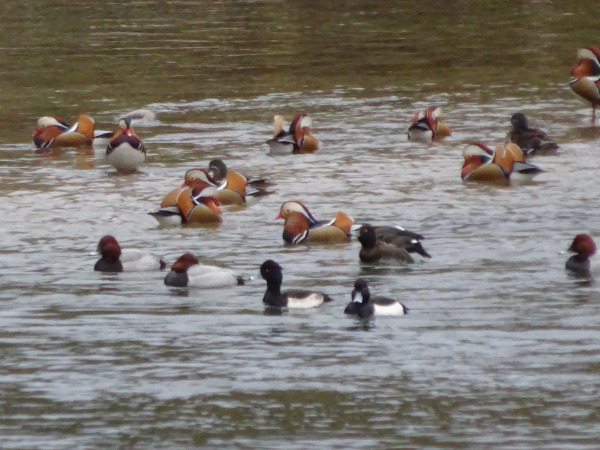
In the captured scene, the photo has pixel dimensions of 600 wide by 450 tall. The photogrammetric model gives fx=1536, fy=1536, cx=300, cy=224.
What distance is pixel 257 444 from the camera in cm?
979

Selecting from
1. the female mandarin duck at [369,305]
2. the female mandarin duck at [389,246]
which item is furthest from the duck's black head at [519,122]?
the female mandarin duck at [369,305]

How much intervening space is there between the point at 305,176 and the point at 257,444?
10.1 metres

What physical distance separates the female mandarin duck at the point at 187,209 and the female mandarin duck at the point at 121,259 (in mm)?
2041

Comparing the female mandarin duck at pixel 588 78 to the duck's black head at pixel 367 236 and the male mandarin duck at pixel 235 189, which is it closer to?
the male mandarin duck at pixel 235 189

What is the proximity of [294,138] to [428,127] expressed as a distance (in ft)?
6.45

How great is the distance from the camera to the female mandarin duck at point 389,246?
Answer: 14.6m

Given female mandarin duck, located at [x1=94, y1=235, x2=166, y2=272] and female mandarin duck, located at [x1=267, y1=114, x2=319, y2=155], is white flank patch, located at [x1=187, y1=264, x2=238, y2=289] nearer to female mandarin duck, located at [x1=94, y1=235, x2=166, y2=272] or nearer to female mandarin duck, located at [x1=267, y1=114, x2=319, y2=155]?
female mandarin duck, located at [x1=94, y1=235, x2=166, y2=272]

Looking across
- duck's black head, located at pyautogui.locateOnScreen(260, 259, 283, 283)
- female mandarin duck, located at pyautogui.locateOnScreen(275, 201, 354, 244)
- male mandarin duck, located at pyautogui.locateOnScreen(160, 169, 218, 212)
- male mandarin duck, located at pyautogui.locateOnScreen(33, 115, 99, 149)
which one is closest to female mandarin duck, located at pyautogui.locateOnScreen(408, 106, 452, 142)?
male mandarin duck, located at pyautogui.locateOnScreen(160, 169, 218, 212)

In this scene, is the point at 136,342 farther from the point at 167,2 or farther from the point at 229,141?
the point at 167,2

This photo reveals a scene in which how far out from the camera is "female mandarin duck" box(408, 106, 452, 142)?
21453 mm

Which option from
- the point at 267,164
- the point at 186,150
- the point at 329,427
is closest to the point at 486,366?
the point at 329,427

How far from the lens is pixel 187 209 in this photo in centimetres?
1673

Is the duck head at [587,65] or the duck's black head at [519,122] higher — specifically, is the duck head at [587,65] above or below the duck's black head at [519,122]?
above

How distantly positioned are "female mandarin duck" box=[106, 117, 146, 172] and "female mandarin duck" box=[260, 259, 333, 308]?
703 cm
